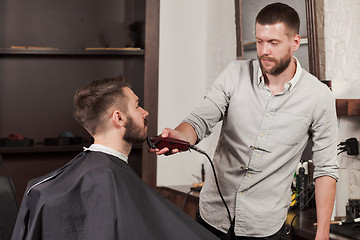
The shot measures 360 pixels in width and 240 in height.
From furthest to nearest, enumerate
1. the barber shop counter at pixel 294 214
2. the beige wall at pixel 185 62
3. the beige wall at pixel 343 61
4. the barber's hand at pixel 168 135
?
1. the beige wall at pixel 185 62
2. the beige wall at pixel 343 61
3. the barber shop counter at pixel 294 214
4. the barber's hand at pixel 168 135

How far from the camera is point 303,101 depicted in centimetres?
198

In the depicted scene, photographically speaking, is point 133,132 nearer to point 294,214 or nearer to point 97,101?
point 97,101

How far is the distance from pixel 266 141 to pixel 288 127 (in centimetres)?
11

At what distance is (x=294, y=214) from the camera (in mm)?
2504

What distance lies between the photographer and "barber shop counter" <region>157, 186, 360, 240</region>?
2.13 m

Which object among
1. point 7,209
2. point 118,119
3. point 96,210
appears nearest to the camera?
point 96,210

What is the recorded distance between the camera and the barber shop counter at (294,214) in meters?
2.13

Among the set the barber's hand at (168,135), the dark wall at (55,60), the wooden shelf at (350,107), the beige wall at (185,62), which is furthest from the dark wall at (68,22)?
the barber's hand at (168,135)

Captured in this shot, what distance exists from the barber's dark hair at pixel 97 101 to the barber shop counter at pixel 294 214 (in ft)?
3.25

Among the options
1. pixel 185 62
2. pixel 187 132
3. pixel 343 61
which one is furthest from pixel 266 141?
pixel 185 62

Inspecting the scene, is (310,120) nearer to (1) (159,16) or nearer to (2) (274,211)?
(2) (274,211)

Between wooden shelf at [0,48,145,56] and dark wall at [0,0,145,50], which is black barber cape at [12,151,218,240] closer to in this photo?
wooden shelf at [0,48,145,56]

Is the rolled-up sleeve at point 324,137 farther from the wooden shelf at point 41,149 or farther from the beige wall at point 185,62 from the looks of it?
the wooden shelf at point 41,149

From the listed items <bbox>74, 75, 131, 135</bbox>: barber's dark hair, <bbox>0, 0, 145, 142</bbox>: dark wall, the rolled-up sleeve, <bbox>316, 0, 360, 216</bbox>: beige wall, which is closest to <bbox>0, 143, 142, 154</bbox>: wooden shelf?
<bbox>0, 0, 145, 142</bbox>: dark wall
